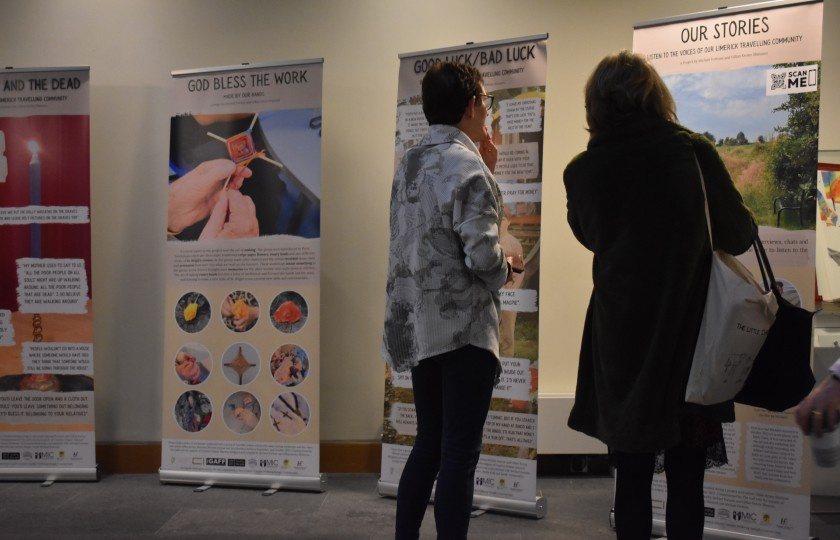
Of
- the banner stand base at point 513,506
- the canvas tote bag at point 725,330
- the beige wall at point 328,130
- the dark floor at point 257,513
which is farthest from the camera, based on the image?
the beige wall at point 328,130

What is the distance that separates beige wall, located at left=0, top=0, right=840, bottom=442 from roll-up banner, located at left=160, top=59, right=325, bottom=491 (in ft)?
1.27

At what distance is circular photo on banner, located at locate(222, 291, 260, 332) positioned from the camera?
3490 mm

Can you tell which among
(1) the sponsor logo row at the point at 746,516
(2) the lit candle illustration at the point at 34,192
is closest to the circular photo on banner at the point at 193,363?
(2) the lit candle illustration at the point at 34,192

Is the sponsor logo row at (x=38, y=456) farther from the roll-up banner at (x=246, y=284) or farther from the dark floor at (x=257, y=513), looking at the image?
the roll-up banner at (x=246, y=284)

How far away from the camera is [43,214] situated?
3.63m

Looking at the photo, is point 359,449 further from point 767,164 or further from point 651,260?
point 651,260

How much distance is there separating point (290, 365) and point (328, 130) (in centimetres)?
117

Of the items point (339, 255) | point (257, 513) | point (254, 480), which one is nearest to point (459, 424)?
point (257, 513)

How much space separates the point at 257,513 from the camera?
3.11 meters

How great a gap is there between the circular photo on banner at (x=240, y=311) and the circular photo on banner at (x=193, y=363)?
0.17m

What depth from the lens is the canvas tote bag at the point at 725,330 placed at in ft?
5.34

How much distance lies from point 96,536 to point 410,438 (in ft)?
3.99

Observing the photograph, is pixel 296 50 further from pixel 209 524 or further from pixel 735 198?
pixel 735 198

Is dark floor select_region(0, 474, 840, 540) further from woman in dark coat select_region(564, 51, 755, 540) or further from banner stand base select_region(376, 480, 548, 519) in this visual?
woman in dark coat select_region(564, 51, 755, 540)
